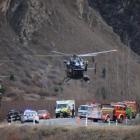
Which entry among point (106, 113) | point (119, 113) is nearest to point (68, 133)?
point (106, 113)

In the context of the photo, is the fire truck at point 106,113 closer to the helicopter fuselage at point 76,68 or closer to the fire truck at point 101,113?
the fire truck at point 101,113

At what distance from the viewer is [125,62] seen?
157 meters

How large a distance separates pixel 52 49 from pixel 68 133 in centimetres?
8228

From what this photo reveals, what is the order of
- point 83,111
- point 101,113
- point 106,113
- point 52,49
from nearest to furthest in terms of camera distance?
point 106,113
point 101,113
point 83,111
point 52,49

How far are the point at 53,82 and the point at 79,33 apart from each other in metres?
26.8

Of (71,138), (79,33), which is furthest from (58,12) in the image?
(71,138)

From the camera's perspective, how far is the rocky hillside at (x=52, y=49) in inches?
4958

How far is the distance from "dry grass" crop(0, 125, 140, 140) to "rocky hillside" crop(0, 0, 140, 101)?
170 ft

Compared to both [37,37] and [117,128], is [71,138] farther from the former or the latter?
[37,37]

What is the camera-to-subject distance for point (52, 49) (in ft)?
456

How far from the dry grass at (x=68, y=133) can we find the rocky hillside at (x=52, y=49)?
170 ft

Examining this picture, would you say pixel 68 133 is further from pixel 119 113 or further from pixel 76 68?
pixel 119 113

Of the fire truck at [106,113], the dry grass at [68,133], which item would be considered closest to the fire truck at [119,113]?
the fire truck at [106,113]

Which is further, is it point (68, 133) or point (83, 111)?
point (83, 111)
